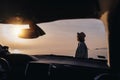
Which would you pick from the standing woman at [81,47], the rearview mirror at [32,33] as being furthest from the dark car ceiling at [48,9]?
the standing woman at [81,47]

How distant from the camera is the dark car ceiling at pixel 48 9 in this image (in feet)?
19.4

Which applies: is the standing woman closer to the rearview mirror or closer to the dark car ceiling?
the dark car ceiling

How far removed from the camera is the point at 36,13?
6910 mm

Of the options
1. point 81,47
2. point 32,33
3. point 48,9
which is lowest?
point 81,47

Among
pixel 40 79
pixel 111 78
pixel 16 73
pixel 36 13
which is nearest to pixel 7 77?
pixel 16 73

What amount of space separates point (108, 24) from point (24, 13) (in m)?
2.13

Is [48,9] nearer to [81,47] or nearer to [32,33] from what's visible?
[32,33]

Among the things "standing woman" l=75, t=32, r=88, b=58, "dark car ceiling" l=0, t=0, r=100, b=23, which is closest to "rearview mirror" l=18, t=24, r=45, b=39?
"dark car ceiling" l=0, t=0, r=100, b=23

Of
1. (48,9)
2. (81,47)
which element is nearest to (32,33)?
(48,9)

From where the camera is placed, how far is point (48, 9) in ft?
21.7

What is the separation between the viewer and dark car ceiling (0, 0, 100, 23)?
5.92 meters

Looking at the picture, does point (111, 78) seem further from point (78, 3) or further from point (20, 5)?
point (20, 5)

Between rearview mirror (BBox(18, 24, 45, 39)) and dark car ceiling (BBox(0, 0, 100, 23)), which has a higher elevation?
dark car ceiling (BBox(0, 0, 100, 23))

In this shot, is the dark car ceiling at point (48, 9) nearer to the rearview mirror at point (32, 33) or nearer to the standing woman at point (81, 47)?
the rearview mirror at point (32, 33)
